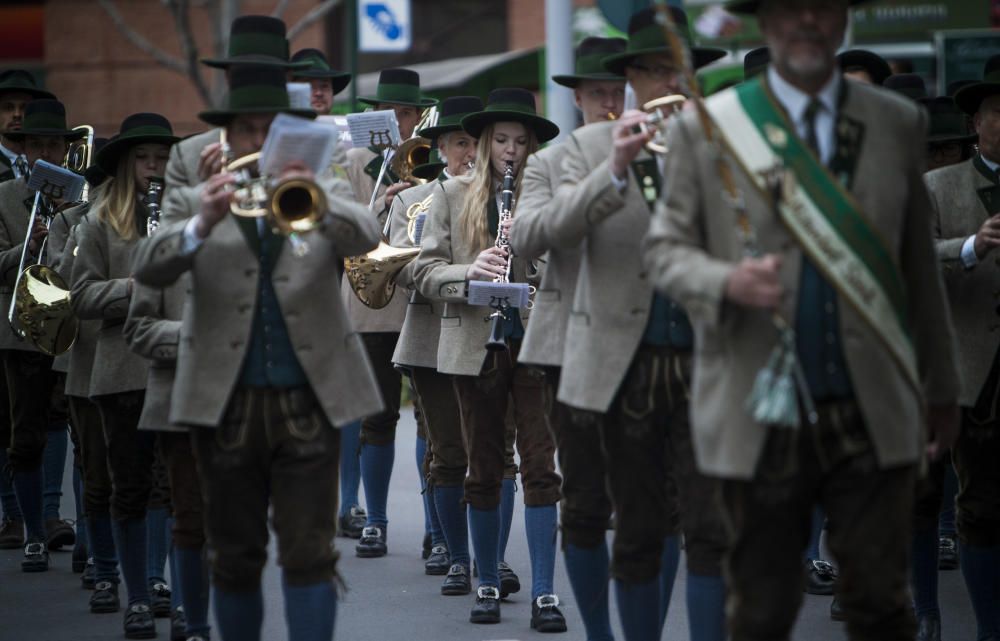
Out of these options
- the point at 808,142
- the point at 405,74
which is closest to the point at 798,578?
the point at 808,142

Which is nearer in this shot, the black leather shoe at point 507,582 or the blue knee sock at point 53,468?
the black leather shoe at point 507,582

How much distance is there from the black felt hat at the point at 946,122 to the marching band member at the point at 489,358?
6.21 feet

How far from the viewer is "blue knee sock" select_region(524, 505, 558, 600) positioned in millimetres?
7652

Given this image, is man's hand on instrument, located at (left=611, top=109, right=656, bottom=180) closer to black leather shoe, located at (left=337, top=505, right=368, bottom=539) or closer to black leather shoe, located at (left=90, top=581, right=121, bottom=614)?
black leather shoe, located at (left=90, top=581, right=121, bottom=614)

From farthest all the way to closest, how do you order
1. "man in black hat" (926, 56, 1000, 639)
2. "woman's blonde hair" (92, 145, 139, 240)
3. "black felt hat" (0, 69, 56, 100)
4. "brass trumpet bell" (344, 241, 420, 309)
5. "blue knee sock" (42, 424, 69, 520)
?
"black felt hat" (0, 69, 56, 100), "blue knee sock" (42, 424, 69, 520), "brass trumpet bell" (344, 241, 420, 309), "woman's blonde hair" (92, 145, 139, 240), "man in black hat" (926, 56, 1000, 639)

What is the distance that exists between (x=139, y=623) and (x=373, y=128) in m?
3.41

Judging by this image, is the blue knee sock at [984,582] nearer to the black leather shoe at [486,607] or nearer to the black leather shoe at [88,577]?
the black leather shoe at [486,607]

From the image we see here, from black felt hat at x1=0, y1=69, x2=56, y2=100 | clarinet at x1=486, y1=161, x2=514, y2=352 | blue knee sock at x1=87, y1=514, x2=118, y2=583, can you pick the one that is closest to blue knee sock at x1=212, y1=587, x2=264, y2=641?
clarinet at x1=486, y1=161, x2=514, y2=352

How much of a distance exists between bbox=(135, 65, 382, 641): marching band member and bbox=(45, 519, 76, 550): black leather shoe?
4592 millimetres

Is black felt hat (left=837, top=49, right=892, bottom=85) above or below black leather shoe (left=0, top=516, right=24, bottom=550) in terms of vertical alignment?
above

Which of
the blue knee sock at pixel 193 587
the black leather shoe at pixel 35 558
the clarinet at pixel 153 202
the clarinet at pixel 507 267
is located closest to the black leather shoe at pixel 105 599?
the black leather shoe at pixel 35 558

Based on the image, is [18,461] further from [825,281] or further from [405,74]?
[825,281]

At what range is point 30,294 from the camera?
8297 mm

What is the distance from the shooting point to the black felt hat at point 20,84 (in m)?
10.5
